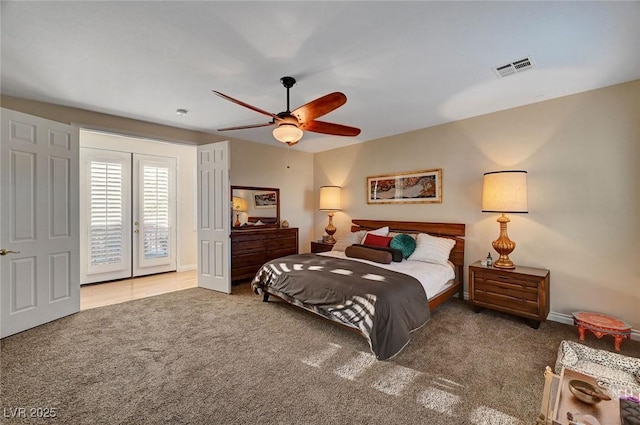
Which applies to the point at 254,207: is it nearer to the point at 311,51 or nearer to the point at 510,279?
the point at 311,51

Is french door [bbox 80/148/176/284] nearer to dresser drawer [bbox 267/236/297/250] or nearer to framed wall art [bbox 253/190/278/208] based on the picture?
framed wall art [bbox 253/190/278/208]

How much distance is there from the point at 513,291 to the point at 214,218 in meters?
4.22

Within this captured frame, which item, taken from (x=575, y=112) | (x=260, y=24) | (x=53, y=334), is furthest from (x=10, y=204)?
(x=575, y=112)

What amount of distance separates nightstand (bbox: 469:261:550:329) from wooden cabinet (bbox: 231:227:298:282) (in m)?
3.24

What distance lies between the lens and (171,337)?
2820 mm

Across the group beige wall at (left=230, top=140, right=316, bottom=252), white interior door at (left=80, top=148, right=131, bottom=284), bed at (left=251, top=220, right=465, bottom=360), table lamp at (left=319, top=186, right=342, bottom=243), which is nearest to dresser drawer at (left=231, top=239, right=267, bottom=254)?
beige wall at (left=230, top=140, right=316, bottom=252)

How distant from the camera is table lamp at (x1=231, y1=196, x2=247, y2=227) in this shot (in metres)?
5.04

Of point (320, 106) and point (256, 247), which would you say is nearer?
point (320, 106)

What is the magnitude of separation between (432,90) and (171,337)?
12.6 feet

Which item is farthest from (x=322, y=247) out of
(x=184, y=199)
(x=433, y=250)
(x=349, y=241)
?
(x=184, y=199)

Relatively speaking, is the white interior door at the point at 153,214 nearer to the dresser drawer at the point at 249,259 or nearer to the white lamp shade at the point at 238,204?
the white lamp shade at the point at 238,204

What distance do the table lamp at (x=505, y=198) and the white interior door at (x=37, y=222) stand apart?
512 centimetres

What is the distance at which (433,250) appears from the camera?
376cm

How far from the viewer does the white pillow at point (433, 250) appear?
3693 mm
